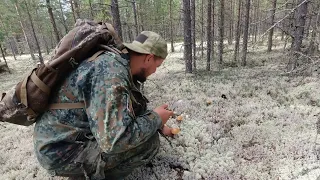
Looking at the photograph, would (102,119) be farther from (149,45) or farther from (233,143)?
(233,143)

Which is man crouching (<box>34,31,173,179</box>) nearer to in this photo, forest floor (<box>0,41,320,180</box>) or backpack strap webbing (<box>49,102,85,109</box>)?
backpack strap webbing (<box>49,102,85,109</box>)

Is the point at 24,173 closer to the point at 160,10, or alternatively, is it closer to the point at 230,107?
the point at 230,107

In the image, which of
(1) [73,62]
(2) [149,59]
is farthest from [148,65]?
(1) [73,62]

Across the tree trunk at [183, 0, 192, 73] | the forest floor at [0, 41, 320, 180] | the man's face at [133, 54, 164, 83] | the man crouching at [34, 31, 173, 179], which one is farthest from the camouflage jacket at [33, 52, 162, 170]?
the tree trunk at [183, 0, 192, 73]

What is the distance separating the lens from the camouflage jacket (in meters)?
2.11

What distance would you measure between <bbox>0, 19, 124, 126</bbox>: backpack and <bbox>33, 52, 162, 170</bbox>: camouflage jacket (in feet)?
0.28

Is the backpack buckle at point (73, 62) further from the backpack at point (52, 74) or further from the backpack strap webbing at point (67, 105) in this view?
the backpack strap webbing at point (67, 105)

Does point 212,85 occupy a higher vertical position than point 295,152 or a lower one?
lower

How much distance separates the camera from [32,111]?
2432 mm

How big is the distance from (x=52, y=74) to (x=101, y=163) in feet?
4.07

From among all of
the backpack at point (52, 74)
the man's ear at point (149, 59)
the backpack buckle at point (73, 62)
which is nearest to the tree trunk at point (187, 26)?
the man's ear at point (149, 59)

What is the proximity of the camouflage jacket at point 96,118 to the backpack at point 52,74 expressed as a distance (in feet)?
0.28

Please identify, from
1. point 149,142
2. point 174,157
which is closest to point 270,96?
point 174,157

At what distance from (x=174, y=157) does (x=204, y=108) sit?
2.71 metres
